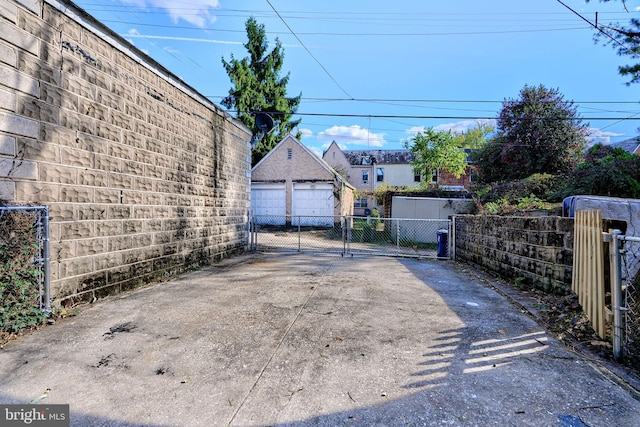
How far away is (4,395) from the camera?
6.85ft

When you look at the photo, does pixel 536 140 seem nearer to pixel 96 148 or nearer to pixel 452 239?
pixel 452 239

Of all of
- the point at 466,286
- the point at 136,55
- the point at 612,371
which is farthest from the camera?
the point at 466,286

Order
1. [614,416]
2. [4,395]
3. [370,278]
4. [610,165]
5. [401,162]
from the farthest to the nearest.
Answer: [401,162] < [610,165] < [370,278] < [4,395] < [614,416]

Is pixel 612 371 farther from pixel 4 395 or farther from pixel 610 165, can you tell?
pixel 610 165

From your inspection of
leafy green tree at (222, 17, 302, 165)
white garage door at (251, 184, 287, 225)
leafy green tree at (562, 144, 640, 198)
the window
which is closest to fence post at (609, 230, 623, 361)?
leafy green tree at (562, 144, 640, 198)

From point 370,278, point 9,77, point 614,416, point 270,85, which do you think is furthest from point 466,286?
point 270,85

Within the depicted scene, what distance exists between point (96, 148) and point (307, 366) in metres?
4.33

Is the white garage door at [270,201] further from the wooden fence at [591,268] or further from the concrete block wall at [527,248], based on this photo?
the wooden fence at [591,268]

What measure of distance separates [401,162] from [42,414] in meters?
36.0

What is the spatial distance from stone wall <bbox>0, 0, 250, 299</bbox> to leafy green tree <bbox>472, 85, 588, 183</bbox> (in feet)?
66.5

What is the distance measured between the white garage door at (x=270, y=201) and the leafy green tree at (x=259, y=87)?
5.05 m

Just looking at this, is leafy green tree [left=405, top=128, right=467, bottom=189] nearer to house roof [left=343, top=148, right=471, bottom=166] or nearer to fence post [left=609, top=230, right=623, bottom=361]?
house roof [left=343, top=148, right=471, bottom=166]

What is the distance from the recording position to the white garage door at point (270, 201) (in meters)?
19.1

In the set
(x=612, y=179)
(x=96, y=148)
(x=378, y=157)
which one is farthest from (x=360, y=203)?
(x=96, y=148)
